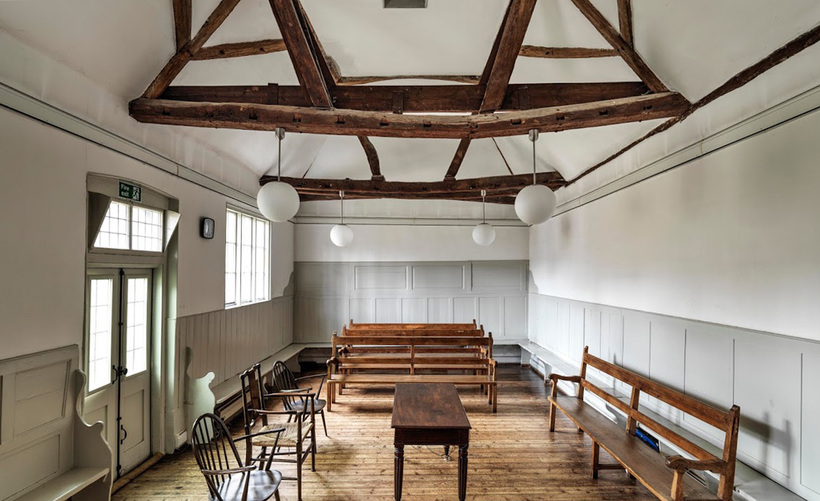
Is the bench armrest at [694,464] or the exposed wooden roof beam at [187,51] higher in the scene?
the exposed wooden roof beam at [187,51]

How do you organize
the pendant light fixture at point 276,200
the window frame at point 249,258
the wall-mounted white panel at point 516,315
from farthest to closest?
the wall-mounted white panel at point 516,315
the window frame at point 249,258
the pendant light fixture at point 276,200

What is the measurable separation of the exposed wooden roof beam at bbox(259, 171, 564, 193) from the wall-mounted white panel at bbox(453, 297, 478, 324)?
2.14 meters

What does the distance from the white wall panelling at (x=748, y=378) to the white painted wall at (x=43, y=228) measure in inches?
178

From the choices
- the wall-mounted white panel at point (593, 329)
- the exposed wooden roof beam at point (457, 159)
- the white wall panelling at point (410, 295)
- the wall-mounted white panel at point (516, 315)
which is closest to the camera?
the wall-mounted white panel at point (593, 329)

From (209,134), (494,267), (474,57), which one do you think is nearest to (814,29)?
(474,57)

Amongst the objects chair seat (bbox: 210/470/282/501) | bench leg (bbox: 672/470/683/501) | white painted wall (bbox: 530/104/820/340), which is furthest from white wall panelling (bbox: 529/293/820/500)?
chair seat (bbox: 210/470/282/501)

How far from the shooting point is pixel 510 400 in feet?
17.9

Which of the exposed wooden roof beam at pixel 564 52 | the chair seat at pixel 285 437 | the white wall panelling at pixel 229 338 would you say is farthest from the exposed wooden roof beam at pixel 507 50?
the white wall panelling at pixel 229 338

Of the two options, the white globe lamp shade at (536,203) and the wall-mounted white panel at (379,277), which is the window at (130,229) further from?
the wall-mounted white panel at (379,277)

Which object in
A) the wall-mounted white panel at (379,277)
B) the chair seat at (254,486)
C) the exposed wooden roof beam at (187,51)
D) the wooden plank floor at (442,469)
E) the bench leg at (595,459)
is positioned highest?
the exposed wooden roof beam at (187,51)

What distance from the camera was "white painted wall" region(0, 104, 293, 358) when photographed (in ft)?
7.34

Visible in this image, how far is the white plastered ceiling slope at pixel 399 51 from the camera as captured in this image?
7.82ft

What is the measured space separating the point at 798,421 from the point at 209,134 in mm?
5322

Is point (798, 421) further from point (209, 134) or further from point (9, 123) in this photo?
point (209, 134)
